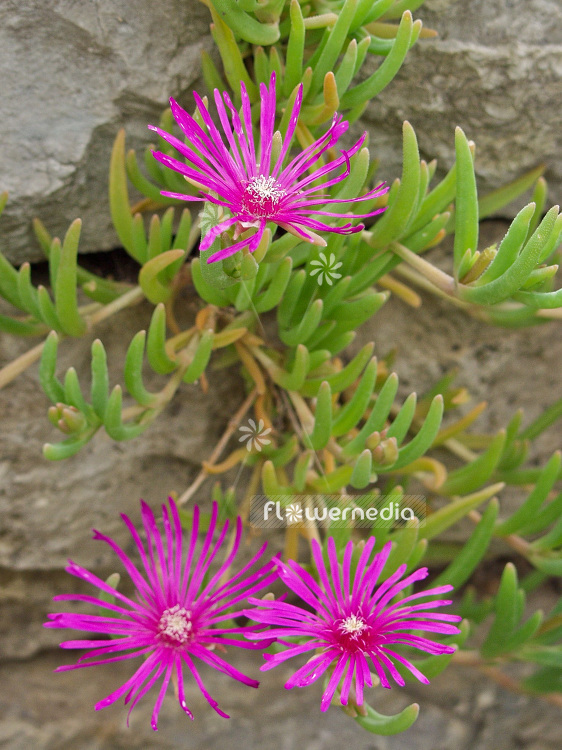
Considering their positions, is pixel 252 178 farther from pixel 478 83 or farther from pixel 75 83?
pixel 478 83

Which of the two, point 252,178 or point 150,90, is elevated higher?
point 150,90

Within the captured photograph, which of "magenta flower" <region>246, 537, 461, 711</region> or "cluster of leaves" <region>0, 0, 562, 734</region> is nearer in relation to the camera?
"magenta flower" <region>246, 537, 461, 711</region>

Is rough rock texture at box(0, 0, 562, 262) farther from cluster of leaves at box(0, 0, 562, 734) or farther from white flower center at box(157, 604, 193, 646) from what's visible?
white flower center at box(157, 604, 193, 646)

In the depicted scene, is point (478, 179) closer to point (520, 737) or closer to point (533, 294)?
point (533, 294)

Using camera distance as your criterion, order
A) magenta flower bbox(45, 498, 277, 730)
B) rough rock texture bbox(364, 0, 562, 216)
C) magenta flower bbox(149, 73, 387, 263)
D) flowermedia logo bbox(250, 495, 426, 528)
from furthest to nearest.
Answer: rough rock texture bbox(364, 0, 562, 216), flowermedia logo bbox(250, 495, 426, 528), magenta flower bbox(45, 498, 277, 730), magenta flower bbox(149, 73, 387, 263)

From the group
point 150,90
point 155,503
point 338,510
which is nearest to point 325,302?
point 338,510

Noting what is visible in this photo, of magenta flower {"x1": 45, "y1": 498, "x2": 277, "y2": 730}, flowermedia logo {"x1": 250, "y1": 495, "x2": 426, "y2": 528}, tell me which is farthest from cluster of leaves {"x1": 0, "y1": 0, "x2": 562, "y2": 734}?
magenta flower {"x1": 45, "y1": 498, "x2": 277, "y2": 730}
